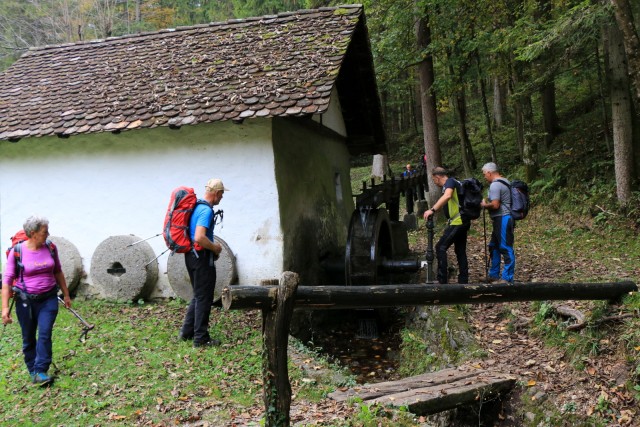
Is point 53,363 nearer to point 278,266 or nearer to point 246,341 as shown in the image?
point 246,341

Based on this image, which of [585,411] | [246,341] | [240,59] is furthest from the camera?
[240,59]

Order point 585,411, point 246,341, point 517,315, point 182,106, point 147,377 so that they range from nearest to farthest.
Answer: point 585,411 < point 147,377 < point 517,315 < point 246,341 < point 182,106

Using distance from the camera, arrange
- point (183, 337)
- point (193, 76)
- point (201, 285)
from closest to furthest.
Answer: point (201, 285), point (183, 337), point (193, 76)

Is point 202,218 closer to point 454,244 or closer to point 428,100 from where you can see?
point 454,244

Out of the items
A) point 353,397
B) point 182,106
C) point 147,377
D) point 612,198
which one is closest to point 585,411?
point 353,397

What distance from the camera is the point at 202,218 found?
5797mm

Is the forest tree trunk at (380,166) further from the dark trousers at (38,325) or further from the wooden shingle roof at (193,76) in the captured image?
the dark trousers at (38,325)

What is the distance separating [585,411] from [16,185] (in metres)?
9.65

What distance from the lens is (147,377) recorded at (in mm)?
5418

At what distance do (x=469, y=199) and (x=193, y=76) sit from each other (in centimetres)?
532

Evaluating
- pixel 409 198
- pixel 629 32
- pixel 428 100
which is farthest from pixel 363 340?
pixel 428 100

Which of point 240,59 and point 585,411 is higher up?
point 240,59

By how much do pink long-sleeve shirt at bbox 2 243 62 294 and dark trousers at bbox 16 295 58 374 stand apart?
185 millimetres

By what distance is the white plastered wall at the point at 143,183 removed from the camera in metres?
7.75
